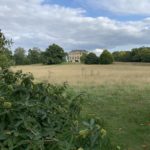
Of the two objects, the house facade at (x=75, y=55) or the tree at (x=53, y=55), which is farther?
the house facade at (x=75, y=55)

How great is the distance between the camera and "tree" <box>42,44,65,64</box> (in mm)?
73556

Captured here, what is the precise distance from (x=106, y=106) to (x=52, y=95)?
8.60 meters

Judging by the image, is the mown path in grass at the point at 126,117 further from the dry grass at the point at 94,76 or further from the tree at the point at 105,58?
the tree at the point at 105,58

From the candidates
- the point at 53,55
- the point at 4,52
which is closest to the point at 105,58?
the point at 53,55

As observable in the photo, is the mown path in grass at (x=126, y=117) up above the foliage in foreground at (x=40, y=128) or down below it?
below

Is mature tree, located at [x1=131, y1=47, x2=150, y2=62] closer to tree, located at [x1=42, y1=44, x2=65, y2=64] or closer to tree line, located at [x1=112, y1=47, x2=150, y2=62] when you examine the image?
tree line, located at [x1=112, y1=47, x2=150, y2=62]

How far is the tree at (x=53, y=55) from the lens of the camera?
7356 centimetres

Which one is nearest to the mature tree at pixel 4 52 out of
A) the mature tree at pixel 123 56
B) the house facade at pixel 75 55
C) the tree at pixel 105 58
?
the tree at pixel 105 58

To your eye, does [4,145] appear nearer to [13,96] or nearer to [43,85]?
[13,96]

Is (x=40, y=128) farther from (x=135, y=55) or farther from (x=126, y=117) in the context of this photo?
(x=135, y=55)

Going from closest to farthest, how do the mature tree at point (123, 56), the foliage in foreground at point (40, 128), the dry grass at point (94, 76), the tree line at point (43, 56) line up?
the foliage in foreground at point (40, 128) → the dry grass at point (94, 76) → the tree line at point (43, 56) → the mature tree at point (123, 56)

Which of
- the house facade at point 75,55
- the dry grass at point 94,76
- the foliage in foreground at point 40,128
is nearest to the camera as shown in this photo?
the foliage in foreground at point 40,128

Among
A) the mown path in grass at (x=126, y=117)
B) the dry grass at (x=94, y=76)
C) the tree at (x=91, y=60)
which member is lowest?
the dry grass at (x=94, y=76)

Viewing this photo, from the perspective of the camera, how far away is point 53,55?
74250mm
